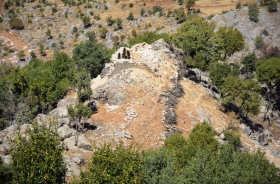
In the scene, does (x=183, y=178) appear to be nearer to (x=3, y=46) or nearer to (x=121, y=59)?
(x=121, y=59)

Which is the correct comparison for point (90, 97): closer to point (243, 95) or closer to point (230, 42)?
point (243, 95)

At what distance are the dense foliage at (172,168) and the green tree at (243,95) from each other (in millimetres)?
30462

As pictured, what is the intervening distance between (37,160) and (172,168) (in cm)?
1276

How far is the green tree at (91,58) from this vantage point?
80.9 metres

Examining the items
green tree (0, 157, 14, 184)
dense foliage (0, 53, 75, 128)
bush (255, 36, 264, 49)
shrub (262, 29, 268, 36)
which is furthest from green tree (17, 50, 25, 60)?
green tree (0, 157, 14, 184)

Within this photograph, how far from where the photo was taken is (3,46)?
13088 centimetres

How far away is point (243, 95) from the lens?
2616 inches

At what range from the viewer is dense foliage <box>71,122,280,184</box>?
27906 mm

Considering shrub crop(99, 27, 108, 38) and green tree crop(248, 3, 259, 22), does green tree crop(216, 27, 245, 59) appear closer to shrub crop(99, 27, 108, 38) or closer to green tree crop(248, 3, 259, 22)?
green tree crop(248, 3, 259, 22)

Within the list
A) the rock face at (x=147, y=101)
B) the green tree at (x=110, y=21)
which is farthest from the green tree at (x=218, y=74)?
the green tree at (x=110, y=21)

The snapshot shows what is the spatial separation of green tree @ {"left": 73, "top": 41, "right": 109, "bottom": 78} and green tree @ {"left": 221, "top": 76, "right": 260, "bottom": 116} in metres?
31.1

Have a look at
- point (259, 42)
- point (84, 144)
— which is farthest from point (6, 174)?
point (259, 42)

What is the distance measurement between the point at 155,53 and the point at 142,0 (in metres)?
92.6

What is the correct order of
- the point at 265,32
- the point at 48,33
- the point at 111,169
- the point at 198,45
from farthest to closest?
the point at 48,33 < the point at 265,32 < the point at 198,45 < the point at 111,169
